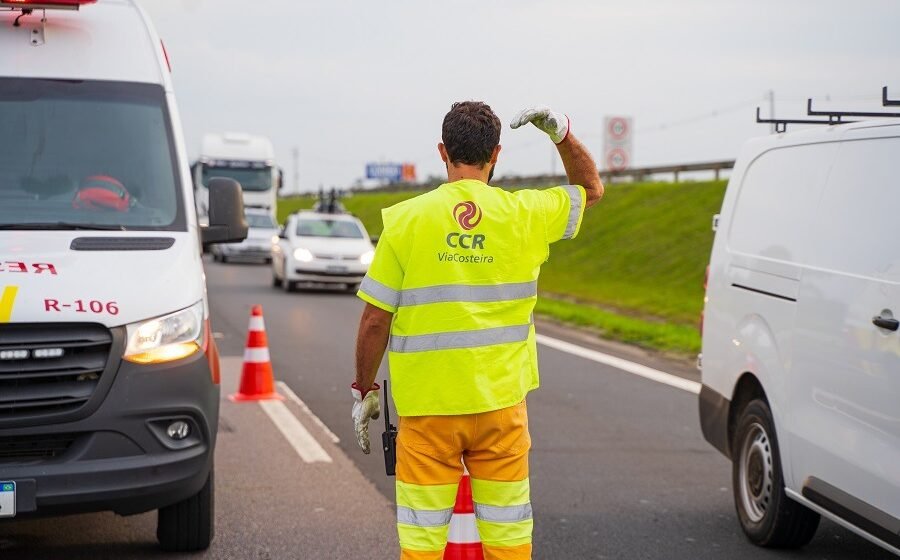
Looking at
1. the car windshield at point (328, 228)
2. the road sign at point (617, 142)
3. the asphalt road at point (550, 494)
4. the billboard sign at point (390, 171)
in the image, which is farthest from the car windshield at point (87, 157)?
the billboard sign at point (390, 171)

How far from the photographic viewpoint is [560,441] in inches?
365

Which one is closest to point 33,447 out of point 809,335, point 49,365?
point 49,365

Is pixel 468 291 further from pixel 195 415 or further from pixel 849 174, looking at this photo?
pixel 849 174

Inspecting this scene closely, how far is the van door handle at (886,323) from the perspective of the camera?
514 cm

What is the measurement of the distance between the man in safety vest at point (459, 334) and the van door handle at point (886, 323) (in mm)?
1627

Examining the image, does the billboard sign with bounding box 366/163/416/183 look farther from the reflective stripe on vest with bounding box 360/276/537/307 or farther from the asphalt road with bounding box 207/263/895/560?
the reflective stripe on vest with bounding box 360/276/537/307

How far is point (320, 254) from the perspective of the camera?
80.4ft

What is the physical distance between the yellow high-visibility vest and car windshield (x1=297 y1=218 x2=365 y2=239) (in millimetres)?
21551

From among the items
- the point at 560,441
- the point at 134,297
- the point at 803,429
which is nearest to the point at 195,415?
the point at 134,297

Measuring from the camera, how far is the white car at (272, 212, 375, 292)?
79.9 ft

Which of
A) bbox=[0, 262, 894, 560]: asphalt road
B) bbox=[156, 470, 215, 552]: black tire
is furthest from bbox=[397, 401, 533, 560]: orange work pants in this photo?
bbox=[156, 470, 215, 552]: black tire

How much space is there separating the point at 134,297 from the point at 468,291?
6.76 feet

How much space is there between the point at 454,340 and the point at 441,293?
16 centimetres

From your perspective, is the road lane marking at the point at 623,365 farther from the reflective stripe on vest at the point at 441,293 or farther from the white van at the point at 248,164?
the white van at the point at 248,164
